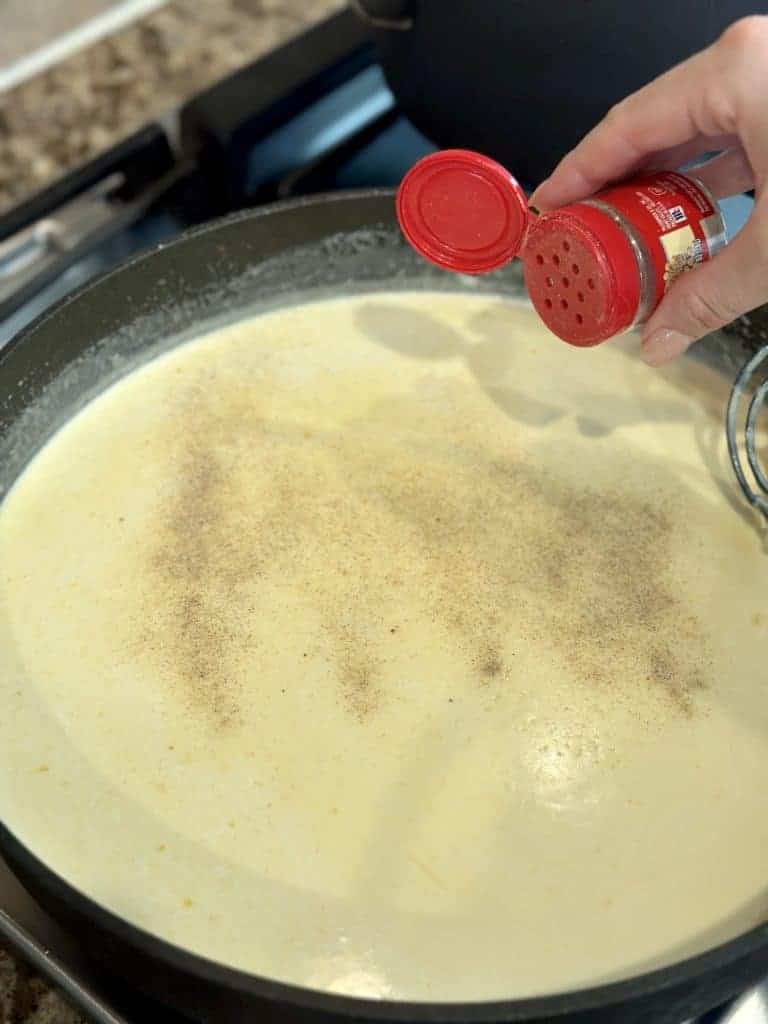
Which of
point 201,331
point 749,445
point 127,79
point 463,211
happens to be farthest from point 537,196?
point 127,79

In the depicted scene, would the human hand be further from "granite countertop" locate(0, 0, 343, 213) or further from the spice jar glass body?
"granite countertop" locate(0, 0, 343, 213)

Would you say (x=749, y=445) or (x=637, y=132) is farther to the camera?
(x=749, y=445)

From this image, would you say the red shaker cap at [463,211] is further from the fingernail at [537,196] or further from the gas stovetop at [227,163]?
the gas stovetop at [227,163]

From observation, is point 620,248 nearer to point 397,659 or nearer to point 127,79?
point 397,659

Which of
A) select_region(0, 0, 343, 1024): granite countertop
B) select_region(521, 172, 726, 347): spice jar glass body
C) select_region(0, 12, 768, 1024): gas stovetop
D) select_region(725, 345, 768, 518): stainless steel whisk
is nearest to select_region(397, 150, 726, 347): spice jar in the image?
select_region(521, 172, 726, 347): spice jar glass body

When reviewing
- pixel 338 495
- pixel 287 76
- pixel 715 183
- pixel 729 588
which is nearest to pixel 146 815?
pixel 338 495

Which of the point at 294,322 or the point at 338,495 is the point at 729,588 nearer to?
the point at 338,495

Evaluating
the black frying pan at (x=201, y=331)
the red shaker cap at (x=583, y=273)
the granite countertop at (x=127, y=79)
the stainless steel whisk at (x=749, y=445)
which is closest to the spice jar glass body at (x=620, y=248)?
the red shaker cap at (x=583, y=273)

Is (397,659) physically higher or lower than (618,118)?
lower
